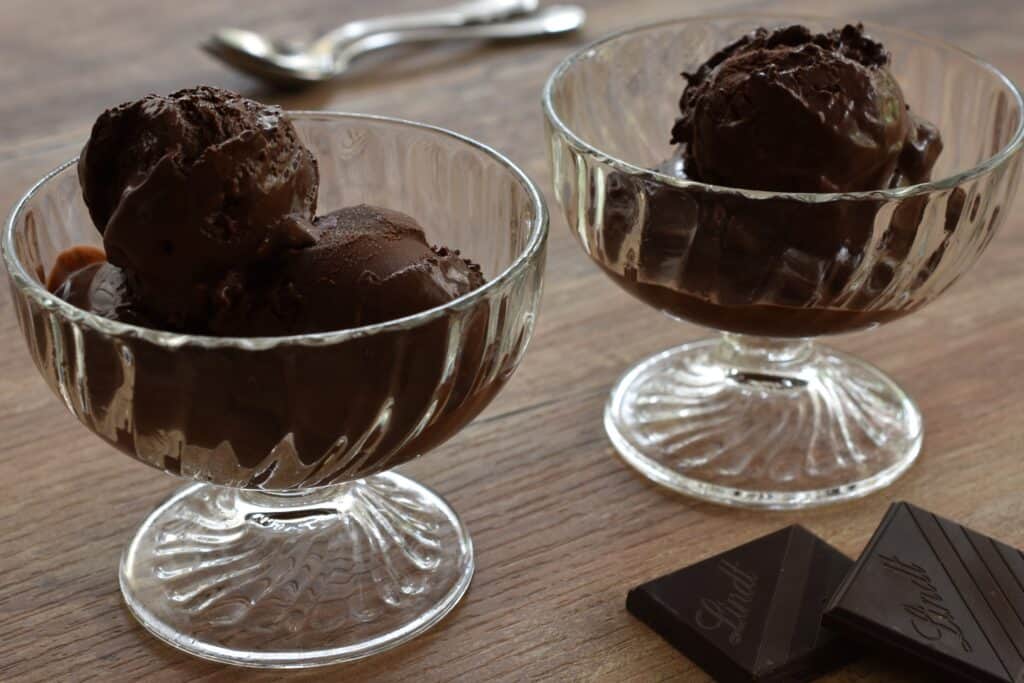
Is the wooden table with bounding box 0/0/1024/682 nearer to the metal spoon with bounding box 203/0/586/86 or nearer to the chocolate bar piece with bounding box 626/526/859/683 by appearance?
the chocolate bar piece with bounding box 626/526/859/683

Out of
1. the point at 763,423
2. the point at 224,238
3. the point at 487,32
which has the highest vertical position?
the point at 224,238

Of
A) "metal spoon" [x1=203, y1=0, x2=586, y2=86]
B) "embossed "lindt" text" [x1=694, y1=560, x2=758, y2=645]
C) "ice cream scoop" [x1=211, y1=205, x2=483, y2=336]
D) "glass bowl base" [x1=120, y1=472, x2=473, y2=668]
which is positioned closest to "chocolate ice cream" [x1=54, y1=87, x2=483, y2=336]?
"ice cream scoop" [x1=211, y1=205, x2=483, y2=336]

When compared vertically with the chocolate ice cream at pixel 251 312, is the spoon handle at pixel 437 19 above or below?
below

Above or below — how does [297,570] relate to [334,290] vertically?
below

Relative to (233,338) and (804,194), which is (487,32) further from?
(233,338)

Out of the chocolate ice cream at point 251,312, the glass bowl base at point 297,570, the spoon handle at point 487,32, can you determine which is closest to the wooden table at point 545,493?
the glass bowl base at point 297,570

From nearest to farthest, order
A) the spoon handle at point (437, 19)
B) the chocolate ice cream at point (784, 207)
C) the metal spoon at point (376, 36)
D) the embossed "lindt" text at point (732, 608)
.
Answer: the embossed "lindt" text at point (732, 608)
the chocolate ice cream at point (784, 207)
the metal spoon at point (376, 36)
the spoon handle at point (437, 19)

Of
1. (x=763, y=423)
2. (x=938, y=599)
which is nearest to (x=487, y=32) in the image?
(x=763, y=423)

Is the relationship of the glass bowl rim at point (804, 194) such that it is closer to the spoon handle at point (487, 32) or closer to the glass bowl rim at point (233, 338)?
the glass bowl rim at point (233, 338)
